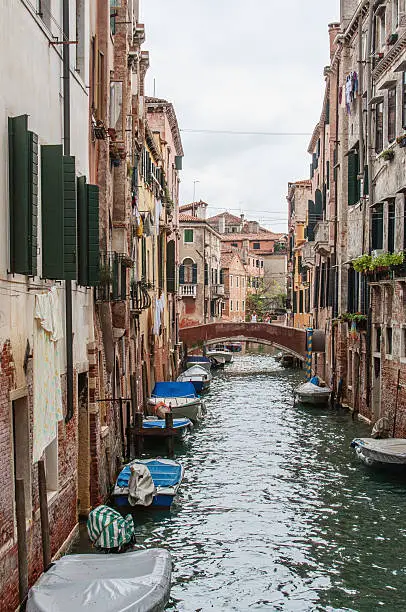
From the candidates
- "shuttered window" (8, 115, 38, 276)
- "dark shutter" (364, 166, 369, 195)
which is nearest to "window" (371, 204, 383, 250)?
"dark shutter" (364, 166, 369, 195)

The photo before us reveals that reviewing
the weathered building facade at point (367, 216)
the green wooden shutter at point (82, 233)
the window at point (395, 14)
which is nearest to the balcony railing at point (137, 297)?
the weathered building facade at point (367, 216)

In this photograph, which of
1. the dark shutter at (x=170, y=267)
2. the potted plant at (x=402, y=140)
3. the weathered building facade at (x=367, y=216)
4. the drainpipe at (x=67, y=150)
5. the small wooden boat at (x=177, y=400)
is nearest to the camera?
the drainpipe at (x=67, y=150)

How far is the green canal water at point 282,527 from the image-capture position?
10305mm

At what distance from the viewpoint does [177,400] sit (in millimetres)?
24234

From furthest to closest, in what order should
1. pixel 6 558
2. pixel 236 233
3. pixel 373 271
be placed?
1. pixel 236 233
2. pixel 373 271
3. pixel 6 558

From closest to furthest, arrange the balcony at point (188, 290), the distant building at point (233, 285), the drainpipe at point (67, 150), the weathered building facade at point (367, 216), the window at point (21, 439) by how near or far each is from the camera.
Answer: the window at point (21, 439) < the drainpipe at point (67, 150) < the weathered building facade at point (367, 216) < the balcony at point (188, 290) < the distant building at point (233, 285)

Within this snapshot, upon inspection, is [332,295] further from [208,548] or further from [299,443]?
[208,548]

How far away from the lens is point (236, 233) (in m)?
90.9

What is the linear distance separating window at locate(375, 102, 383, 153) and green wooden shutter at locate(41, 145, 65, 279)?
44.6ft

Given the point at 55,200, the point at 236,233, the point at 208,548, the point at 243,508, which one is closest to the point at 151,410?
the point at 243,508

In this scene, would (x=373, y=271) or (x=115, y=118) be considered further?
(x=373, y=271)

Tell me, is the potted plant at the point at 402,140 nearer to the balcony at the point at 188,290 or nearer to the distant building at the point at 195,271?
the distant building at the point at 195,271

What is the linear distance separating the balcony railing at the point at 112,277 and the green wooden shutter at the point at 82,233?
74.7 inches

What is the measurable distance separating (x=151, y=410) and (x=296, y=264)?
84.1 ft
